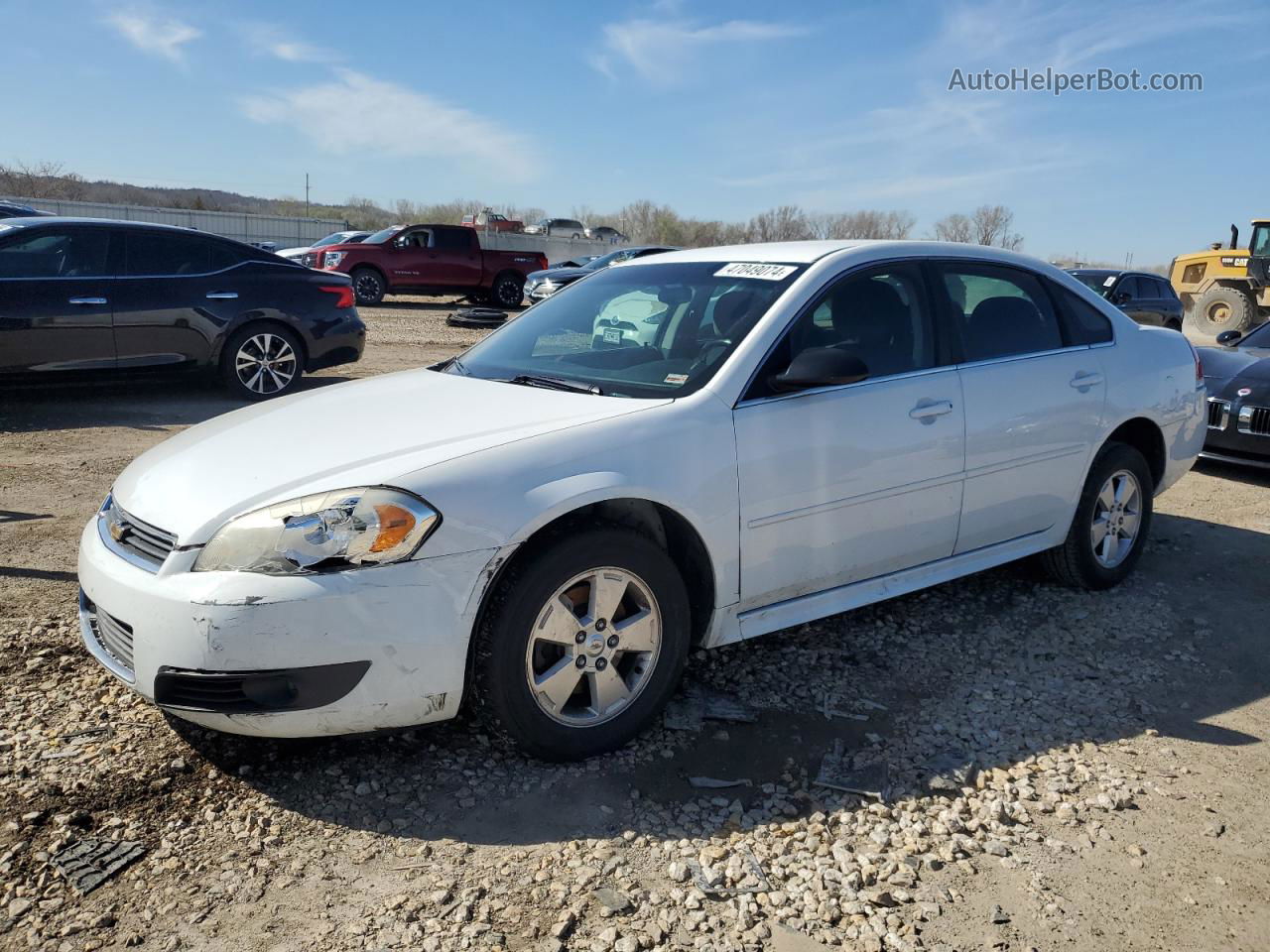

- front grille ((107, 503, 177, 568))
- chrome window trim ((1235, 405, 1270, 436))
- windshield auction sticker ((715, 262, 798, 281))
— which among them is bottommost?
front grille ((107, 503, 177, 568))

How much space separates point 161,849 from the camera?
267 cm

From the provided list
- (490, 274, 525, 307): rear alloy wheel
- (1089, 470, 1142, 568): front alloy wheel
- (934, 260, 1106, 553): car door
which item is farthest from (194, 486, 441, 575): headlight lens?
(490, 274, 525, 307): rear alloy wheel

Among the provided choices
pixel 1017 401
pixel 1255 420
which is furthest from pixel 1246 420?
pixel 1017 401

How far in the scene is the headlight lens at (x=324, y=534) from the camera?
109 inches

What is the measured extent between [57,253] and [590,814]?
710 cm

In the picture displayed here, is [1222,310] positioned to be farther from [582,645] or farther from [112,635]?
[112,635]

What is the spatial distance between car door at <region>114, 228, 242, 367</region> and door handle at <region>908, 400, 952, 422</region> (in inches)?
257

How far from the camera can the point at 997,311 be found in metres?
4.46

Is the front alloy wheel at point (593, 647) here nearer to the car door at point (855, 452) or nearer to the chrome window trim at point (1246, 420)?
the car door at point (855, 452)

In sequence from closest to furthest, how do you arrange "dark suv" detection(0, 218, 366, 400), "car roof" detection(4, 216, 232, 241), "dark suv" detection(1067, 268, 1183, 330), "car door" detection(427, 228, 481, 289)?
"dark suv" detection(0, 218, 366, 400), "car roof" detection(4, 216, 232, 241), "dark suv" detection(1067, 268, 1183, 330), "car door" detection(427, 228, 481, 289)

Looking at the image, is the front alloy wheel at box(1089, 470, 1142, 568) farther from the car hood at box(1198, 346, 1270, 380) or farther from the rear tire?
the rear tire

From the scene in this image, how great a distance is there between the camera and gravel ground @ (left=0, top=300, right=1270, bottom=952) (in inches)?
97.5

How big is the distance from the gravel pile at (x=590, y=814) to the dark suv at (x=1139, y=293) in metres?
15.1

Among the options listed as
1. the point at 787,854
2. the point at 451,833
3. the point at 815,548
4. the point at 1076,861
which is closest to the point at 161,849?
the point at 451,833
